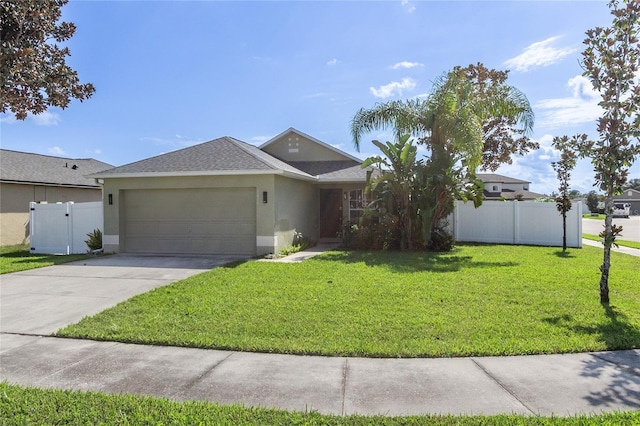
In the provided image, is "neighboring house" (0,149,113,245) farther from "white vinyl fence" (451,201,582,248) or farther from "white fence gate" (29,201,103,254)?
"white vinyl fence" (451,201,582,248)

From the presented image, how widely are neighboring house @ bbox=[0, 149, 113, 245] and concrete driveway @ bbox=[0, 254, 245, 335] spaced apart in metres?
7.67

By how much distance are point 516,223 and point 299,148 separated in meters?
9.79

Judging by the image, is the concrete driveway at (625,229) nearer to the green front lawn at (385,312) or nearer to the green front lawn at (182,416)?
the green front lawn at (385,312)

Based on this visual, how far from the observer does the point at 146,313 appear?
6.36 m

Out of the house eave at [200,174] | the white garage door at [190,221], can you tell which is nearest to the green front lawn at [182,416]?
the house eave at [200,174]

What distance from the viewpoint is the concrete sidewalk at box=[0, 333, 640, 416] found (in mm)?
3525

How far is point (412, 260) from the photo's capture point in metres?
11.5

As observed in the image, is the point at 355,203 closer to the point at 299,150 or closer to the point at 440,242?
the point at 299,150

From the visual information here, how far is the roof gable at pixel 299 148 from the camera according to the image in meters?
18.0

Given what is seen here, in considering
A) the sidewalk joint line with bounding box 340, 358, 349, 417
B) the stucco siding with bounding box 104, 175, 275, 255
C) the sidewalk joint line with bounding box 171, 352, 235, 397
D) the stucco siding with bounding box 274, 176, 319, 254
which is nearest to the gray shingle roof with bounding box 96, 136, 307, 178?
the stucco siding with bounding box 104, 175, 275, 255

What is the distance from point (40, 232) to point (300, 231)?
10.0 m

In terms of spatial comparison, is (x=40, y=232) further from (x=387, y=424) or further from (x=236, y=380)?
(x=387, y=424)

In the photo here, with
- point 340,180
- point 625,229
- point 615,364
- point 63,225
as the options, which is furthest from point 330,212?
point 625,229

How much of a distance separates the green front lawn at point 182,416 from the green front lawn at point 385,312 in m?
1.38
